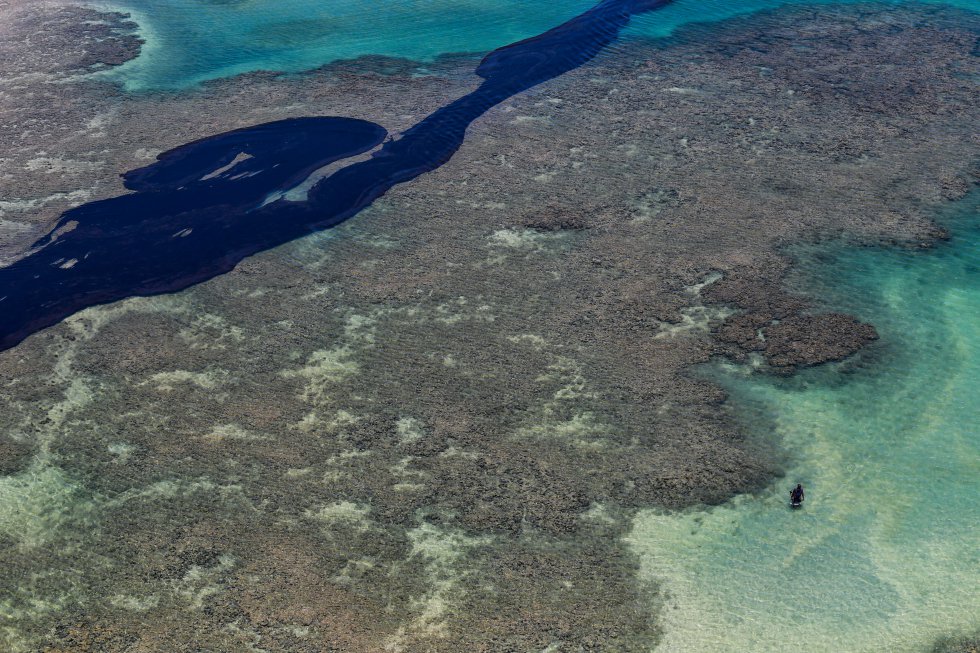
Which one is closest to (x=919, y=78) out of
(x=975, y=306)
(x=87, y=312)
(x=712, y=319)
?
(x=975, y=306)

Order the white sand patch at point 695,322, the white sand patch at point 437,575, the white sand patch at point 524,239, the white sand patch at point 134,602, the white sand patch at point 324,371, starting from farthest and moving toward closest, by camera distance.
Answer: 1. the white sand patch at point 524,239
2. the white sand patch at point 695,322
3. the white sand patch at point 324,371
4. the white sand patch at point 134,602
5. the white sand patch at point 437,575

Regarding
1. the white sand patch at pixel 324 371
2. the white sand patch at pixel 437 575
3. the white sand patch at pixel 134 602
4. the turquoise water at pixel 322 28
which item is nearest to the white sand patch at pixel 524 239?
the white sand patch at pixel 324 371

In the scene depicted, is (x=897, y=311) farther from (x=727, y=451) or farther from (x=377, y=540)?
(x=377, y=540)

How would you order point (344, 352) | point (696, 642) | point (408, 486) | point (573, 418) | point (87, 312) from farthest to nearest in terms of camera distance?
point (87, 312) → point (344, 352) → point (573, 418) → point (408, 486) → point (696, 642)

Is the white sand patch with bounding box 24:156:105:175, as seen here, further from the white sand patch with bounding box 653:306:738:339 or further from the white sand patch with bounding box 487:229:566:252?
the white sand patch with bounding box 653:306:738:339

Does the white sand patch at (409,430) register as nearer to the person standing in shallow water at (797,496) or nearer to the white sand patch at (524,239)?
the white sand patch at (524,239)

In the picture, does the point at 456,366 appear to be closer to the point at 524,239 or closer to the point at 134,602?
the point at 524,239

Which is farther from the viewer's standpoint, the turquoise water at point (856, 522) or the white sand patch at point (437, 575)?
the turquoise water at point (856, 522)

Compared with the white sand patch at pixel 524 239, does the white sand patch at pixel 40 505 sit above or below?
below

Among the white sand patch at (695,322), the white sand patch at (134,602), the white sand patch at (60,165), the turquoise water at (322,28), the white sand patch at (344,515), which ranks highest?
the turquoise water at (322,28)
